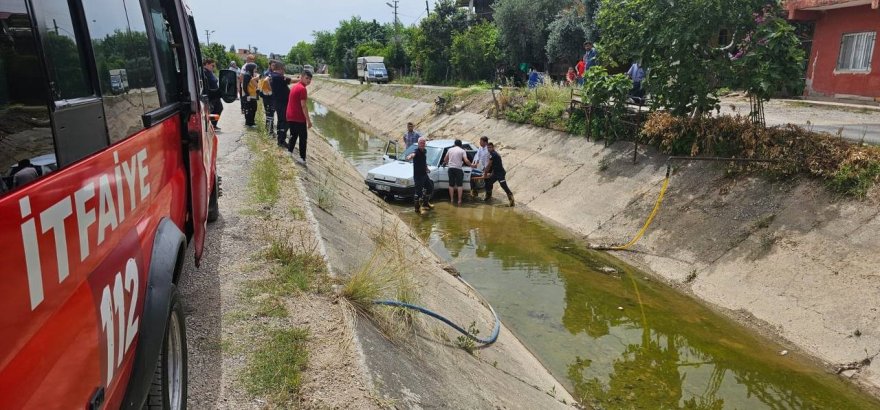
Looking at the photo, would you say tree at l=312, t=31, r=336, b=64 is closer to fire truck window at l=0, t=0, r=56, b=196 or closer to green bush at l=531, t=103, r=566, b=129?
green bush at l=531, t=103, r=566, b=129

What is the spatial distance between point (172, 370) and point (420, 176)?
10.8m

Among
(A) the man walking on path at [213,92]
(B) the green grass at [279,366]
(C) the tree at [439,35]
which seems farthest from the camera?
(C) the tree at [439,35]

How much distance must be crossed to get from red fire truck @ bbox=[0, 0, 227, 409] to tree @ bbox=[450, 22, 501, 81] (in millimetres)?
35091

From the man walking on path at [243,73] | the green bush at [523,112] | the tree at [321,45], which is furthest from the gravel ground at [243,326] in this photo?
the tree at [321,45]

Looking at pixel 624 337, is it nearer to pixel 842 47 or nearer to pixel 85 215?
pixel 85 215

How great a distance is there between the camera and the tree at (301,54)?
130375 mm

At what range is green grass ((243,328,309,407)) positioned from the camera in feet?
12.2

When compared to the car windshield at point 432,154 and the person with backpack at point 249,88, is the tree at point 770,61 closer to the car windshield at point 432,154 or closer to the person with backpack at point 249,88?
the car windshield at point 432,154

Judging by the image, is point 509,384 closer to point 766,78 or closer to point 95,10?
point 95,10

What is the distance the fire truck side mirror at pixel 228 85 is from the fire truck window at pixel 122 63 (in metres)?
3.40

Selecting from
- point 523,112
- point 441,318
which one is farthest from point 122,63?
point 523,112

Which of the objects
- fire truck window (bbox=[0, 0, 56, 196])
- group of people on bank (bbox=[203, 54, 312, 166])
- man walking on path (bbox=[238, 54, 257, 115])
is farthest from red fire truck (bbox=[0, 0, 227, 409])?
man walking on path (bbox=[238, 54, 257, 115])

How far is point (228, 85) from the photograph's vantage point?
7.05 metres

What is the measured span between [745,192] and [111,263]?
10953 mm
